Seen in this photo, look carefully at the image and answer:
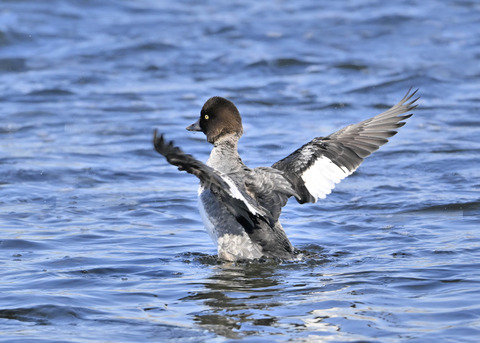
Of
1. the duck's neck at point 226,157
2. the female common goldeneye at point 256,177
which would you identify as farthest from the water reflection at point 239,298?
the duck's neck at point 226,157

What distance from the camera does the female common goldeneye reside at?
19.2 feet

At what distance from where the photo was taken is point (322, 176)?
6840mm

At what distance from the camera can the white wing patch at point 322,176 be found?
6.78 meters

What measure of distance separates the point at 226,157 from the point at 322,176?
33.5 inches

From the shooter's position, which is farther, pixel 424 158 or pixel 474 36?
pixel 474 36

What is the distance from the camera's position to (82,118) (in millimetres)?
11750

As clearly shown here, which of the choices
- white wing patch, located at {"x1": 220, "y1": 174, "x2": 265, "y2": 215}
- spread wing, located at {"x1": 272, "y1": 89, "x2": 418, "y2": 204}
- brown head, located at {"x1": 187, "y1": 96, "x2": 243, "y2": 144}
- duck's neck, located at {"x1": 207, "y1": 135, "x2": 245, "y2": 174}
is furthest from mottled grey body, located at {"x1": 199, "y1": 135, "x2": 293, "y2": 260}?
brown head, located at {"x1": 187, "y1": 96, "x2": 243, "y2": 144}

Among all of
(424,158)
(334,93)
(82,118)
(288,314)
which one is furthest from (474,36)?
(288,314)

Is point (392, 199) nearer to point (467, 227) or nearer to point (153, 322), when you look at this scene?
point (467, 227)

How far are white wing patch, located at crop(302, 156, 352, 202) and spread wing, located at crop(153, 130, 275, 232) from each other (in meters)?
0.73

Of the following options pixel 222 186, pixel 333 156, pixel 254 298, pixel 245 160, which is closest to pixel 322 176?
pixel 333 156

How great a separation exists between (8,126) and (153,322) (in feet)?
23.3

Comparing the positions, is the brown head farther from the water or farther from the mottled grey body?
the water

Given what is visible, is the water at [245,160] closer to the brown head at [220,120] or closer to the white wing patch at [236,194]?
the white wing patch at [236,194]
